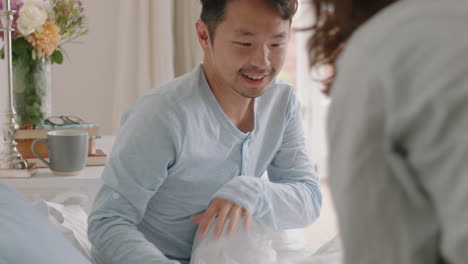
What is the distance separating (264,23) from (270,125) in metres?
0.29

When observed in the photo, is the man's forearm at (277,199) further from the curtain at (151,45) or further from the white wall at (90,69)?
the white wall at (90,69)

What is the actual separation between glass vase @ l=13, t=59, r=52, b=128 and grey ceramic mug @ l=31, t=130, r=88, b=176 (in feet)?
0.67

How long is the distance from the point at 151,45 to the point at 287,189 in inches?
82.1

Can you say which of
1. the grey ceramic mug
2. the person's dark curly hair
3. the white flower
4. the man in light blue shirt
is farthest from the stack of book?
the person's dark curly hair

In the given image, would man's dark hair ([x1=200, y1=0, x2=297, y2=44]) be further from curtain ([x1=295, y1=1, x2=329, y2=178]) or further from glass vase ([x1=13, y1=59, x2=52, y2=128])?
curtain ([x1=295, y1=1, x2=329, y2=178])

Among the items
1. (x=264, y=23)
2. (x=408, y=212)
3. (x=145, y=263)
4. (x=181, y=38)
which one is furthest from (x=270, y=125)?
(x=181, y=38)

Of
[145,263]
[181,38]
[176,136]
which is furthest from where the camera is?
[181,38]

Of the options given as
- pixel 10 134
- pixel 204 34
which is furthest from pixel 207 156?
pixel 10 134

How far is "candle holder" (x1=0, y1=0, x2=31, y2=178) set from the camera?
68.6 inches

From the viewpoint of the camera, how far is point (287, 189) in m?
1.39

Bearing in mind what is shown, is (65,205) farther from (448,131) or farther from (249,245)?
(448,131)

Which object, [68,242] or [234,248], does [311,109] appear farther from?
[68,242]

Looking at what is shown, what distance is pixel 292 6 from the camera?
53.4 inches

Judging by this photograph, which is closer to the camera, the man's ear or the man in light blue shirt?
the man in light blue shirt
